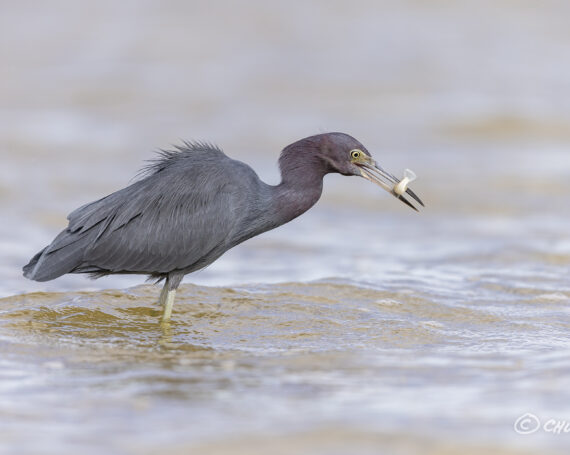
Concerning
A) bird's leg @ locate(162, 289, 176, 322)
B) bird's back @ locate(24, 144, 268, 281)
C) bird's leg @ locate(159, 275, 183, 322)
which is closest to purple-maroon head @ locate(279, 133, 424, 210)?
bird's back @ locate(24, 144, 268, 281)

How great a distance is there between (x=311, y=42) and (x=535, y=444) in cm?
1653

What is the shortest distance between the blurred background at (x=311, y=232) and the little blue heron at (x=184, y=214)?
496 mm

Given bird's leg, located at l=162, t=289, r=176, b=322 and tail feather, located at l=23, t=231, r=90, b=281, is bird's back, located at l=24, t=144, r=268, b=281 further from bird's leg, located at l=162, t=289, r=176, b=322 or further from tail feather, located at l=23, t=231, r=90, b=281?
bird's leg, located at l=162, t=289, r=176, b=322

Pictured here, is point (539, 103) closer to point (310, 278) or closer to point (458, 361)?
point (310, 278)

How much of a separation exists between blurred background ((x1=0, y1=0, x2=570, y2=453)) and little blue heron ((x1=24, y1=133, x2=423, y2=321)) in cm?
50

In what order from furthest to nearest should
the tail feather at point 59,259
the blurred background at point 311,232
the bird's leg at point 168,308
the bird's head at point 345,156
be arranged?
the bird's head at point 345,156, the bird's leg at point 168,308, the tail feather at point 59,259, the blurred background at point 311,232

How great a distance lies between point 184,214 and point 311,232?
14.4 ft

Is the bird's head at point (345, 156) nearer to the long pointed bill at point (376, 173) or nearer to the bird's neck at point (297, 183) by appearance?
the long pointed bill at point (376, 173)

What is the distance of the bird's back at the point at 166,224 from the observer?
872cm

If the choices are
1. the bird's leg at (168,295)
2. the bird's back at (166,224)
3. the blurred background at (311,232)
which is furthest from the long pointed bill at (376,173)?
the bird's leg at (168,295)

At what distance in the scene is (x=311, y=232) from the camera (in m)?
13.0

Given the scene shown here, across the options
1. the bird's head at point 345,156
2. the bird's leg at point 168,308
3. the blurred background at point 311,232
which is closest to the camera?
the blurred background at point 311,232

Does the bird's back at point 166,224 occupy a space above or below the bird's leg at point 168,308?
above

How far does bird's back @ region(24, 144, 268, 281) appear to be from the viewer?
28.6ft
